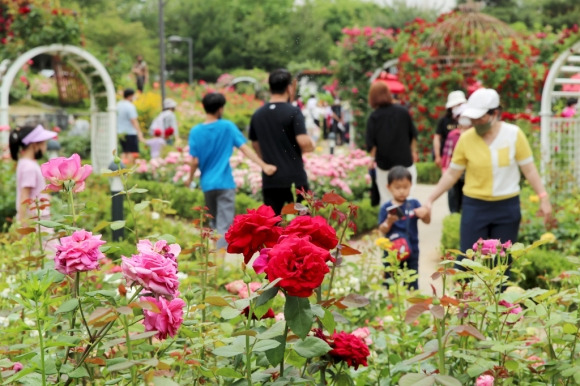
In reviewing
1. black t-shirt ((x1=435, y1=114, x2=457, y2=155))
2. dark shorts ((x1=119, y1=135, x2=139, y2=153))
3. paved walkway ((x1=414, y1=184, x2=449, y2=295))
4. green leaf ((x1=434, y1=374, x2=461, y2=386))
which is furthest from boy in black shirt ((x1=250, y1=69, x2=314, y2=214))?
dark shorts ((x1=119, y1=135, x2=139, y2=153))

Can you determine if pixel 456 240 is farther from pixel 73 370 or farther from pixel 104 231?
pixel 73 370

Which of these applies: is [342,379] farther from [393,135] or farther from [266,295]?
[393,135]

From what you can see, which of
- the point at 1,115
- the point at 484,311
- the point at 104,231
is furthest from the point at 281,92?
the point at 1,115

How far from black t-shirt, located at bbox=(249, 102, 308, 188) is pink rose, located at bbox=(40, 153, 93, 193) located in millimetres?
3420

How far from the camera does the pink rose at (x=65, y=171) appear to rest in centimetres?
190

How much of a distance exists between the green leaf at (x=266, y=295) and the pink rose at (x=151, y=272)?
0.16 m

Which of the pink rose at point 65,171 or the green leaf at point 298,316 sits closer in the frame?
the green leaf at point 298,316

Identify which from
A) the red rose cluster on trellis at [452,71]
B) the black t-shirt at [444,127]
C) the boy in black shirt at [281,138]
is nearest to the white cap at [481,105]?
the boy in black shirt at [281,138]

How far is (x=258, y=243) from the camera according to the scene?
64.3 inches

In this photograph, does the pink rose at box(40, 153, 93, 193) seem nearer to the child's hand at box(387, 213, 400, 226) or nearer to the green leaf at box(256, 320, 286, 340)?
the green leaf at box(256, 320, 286, 340)

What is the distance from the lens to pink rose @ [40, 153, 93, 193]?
1899 mm

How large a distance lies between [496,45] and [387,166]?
8.82 m

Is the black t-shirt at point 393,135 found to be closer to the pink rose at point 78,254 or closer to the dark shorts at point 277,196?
the dark shorts at point 277,196

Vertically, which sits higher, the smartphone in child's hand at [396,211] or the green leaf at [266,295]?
the green leaf at [266,295]
